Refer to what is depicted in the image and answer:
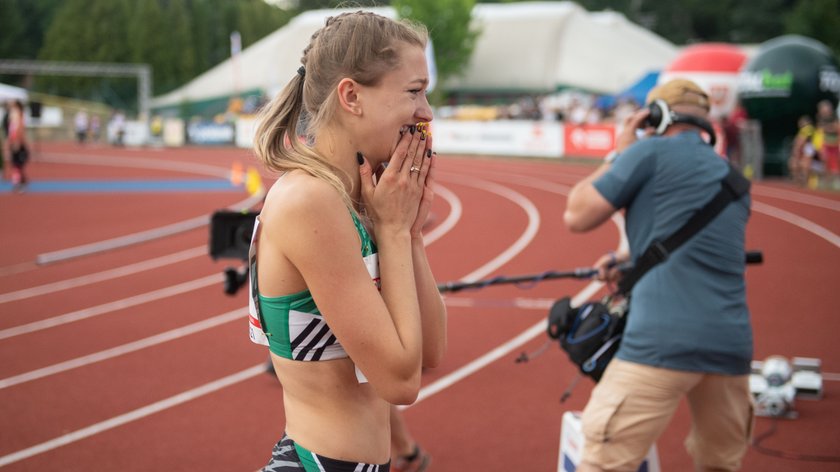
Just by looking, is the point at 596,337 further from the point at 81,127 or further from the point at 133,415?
the point at 81,127

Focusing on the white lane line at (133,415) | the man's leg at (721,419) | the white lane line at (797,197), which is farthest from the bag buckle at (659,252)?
the white lane line at (797,197)

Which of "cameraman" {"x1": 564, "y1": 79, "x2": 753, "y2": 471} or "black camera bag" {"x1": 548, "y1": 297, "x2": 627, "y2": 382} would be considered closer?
"cameraman" {"x1": 564, "y1": 79, "x2": 753, "y2": 471}

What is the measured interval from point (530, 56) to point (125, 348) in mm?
48378

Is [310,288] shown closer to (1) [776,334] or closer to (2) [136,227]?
(1) [776,334]

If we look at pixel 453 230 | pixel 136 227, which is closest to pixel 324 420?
pixel 453 230

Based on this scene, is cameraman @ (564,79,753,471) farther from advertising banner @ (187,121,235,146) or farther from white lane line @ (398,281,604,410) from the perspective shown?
advertising banner @ (187,121,235,146)

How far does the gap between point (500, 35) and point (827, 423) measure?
5286 cm

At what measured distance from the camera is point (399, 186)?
6.10 feet

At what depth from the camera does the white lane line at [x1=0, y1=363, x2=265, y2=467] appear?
526 cm

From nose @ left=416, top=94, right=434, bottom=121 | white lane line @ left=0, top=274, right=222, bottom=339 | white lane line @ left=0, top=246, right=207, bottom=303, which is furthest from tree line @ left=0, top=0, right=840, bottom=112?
nose @ left=416, top=94, right=434, bottom=121

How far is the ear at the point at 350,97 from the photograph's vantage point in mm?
1886

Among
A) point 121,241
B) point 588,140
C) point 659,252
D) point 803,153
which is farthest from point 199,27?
point 659,252

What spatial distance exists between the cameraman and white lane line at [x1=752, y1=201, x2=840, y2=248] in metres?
10.5

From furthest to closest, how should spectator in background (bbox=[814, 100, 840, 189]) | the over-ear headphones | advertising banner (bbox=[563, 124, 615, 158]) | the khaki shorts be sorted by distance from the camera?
advertising banner (bbox=[563, 124, 615, 158])
spectator in background (bbox=[814, 100, 840, 189])
the over-ear headphones
the khaki shorts
